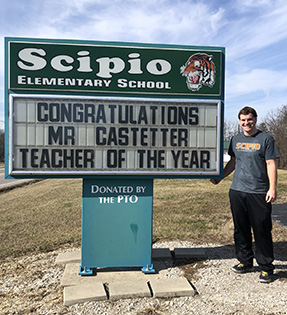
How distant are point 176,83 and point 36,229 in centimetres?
496

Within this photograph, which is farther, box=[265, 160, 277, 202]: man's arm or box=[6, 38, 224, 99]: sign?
box=[6, 38, 224, 99]: sign

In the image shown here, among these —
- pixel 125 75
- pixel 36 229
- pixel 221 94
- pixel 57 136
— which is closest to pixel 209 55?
pixel 221 94

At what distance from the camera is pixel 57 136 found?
4.21 m

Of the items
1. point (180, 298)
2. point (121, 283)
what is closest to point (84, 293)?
point (121, 283)

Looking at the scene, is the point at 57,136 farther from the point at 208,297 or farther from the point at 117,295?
the point at 208,297

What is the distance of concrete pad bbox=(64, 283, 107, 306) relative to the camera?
144 inches

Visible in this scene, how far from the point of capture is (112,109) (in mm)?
4266

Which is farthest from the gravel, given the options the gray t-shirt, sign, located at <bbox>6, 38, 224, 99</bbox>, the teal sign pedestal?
sign, located at <bbox>6, 38, 224, 99</bbox>

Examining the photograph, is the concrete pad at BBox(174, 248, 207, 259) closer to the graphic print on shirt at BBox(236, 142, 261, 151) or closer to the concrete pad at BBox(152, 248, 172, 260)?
the concrete pad at BBox(152, 248, 172, 260)

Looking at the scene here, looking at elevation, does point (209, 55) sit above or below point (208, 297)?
above

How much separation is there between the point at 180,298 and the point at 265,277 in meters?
1.23

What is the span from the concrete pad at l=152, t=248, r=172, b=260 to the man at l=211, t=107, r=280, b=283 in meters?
1.32

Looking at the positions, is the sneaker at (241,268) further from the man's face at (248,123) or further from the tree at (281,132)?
the tree at (281,132)

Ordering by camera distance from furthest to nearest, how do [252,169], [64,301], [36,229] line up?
[36,229]
[252,169]
[64,301]
